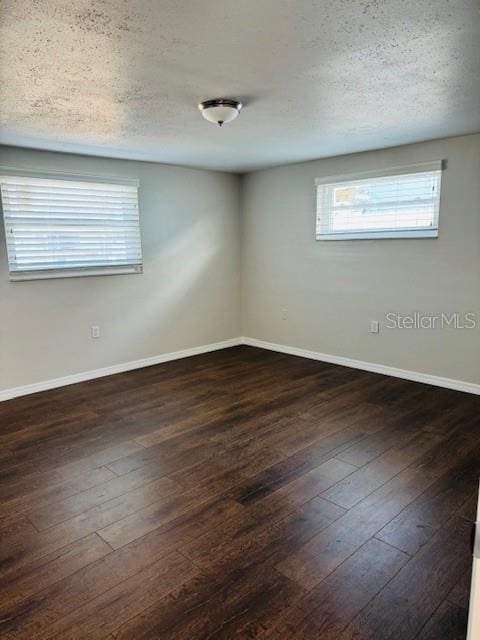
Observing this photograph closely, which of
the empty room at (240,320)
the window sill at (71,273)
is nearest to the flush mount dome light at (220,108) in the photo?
the empty room at (240,320)

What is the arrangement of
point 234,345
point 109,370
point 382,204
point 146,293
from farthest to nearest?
point 234,345
point 146,293
point 109,370
point 382,204

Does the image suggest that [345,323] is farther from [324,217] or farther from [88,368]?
[88,368]

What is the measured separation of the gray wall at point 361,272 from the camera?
152 inches

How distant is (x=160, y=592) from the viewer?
1.75 meters

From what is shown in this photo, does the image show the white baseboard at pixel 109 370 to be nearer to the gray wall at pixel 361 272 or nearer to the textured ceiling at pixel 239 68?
the gray wall at pixel 361 272

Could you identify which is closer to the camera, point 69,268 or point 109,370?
point 69,268

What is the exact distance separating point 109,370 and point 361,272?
3005 millimetres

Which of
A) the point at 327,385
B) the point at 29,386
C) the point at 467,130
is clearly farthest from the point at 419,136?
the point at 29,386

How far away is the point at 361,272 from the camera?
15.2 ft

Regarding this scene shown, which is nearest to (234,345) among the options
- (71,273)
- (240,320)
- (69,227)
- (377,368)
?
(240,320)

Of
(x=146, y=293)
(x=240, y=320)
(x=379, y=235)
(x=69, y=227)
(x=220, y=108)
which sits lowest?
(x=240, y=320)

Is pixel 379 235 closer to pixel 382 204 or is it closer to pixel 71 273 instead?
pixel 382 204

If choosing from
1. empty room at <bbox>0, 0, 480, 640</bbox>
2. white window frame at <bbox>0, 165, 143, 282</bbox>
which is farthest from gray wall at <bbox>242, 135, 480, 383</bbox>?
white window frame at <bbox>0, 165, 143, 282</bbox>

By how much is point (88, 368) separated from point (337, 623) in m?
3.64
